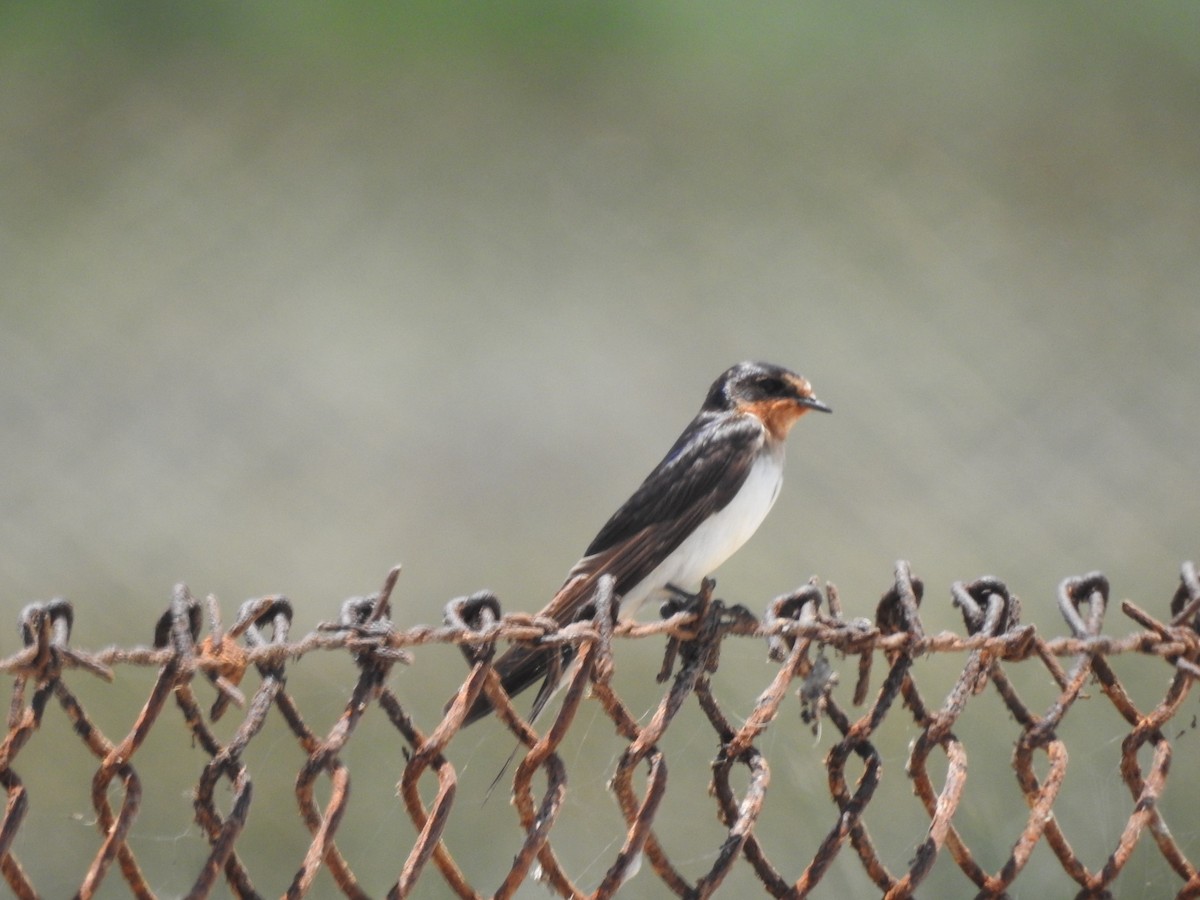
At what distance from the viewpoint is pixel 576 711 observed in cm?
92

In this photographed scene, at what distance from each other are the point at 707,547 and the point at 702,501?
7 centimetres

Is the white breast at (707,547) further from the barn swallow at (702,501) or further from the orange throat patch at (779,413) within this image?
the orange throat patch at (779,413)

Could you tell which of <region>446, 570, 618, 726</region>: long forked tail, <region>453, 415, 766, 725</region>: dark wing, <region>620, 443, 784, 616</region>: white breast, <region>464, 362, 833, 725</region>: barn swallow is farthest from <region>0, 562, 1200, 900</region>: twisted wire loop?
<region>620, 443, 784, 616</region>: white breast

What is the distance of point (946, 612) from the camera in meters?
3.15

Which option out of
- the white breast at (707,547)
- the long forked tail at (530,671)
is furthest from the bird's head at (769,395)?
the long forked tail at (530,671)

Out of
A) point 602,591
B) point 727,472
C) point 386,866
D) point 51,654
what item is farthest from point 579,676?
point 386,866

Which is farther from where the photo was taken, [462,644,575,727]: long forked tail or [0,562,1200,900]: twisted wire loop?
[462,644,575,727]: long forked tail

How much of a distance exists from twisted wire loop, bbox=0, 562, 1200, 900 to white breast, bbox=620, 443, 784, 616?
100cm

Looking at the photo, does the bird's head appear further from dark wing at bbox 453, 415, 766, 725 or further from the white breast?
the white breast

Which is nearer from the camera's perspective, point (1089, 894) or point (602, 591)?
point (602, 591)

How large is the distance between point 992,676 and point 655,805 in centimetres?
32

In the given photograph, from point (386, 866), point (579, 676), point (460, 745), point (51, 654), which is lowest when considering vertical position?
point (386, 866)

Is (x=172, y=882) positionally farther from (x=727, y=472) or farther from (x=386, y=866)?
(x=727, y=472)

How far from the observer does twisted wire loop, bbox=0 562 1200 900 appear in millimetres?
829
